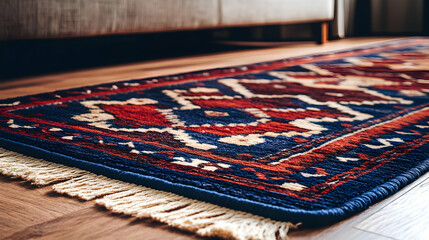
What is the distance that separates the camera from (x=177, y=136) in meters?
0.75

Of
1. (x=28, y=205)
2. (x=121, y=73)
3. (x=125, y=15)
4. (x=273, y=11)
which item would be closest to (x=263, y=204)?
(x=28, y=205)

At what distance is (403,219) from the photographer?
0.48 meters

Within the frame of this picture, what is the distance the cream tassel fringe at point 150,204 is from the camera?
453 mm

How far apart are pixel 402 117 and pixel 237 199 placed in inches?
18.7

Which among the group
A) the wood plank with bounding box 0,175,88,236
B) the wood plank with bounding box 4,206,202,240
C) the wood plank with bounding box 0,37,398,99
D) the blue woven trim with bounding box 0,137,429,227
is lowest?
the wood plank with bounding box 4,206,202,240

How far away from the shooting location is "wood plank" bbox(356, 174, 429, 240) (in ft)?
1.49

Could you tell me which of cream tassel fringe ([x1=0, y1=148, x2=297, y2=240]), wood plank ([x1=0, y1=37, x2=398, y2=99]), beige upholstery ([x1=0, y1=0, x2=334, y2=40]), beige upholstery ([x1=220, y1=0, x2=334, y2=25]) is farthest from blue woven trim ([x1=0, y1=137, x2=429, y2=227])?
beige upholstery ([x1=220, y1=0, x2=334, y2=25])

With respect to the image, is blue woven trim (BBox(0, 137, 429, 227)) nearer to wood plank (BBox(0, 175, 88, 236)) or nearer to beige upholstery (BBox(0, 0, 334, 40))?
wood plank (BBox(0, 175, 88, 236))

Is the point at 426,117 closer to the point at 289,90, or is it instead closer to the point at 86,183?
the point at 289,90

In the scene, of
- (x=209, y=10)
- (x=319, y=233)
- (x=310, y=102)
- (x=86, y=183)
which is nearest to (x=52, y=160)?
(x=86, y=183)

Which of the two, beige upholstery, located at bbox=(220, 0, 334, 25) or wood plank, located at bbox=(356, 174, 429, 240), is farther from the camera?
beige upholstery, located at bbox=(220, 0, 334, 25)

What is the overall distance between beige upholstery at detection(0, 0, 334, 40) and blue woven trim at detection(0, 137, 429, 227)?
837 mm

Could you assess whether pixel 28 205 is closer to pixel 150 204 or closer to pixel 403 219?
pixel 150 204

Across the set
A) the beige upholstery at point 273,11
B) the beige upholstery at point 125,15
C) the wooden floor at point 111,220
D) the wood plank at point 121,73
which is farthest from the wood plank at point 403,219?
the beige upholstery at point 273,11
